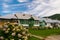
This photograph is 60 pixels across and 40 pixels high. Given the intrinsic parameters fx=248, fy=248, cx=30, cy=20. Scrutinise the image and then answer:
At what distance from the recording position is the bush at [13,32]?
16.3 m

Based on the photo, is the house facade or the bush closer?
the bush

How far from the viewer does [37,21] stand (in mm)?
83688

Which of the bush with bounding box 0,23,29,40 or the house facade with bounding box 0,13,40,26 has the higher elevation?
the bush with bounding box 0,23,29,40

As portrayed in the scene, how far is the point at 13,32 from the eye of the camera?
1650 centimetres

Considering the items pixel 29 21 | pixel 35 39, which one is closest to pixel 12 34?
pixel 35 39

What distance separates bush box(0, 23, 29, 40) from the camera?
16.3 meters

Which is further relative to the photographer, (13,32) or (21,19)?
(21,19)

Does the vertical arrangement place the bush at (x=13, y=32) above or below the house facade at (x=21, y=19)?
above

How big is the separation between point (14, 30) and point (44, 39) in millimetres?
16388

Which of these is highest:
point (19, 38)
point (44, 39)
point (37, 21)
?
point (19, 38)

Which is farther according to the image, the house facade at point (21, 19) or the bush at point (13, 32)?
the house facade at point (21, 19)

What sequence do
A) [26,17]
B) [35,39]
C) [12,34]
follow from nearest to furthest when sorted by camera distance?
1. [12,34]
2. [35,39]
3. [26,17]

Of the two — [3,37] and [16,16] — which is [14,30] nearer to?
[3,37]

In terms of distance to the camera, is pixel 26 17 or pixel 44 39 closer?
pixel 44 39
